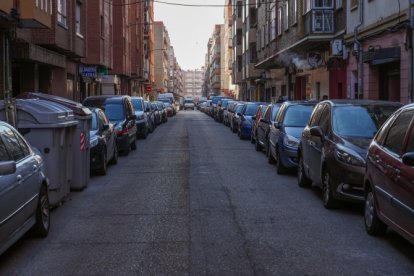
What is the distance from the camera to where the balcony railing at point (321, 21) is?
25.4m

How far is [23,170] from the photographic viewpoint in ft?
21.7

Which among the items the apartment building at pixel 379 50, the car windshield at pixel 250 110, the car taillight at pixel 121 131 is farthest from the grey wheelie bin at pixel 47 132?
the car windshield at pixel 250 110

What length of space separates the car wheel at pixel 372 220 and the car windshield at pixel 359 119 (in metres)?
2.09

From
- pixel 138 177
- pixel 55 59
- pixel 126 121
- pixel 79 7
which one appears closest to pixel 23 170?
pixel 138 177

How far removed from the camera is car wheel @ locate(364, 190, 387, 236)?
284 inches

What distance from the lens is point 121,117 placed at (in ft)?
61.3

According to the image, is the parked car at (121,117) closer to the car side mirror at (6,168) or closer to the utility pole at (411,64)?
the utility pole at (411,64)

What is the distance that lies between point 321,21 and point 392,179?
19.9 metres

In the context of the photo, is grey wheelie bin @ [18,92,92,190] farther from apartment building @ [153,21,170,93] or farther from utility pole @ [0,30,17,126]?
apartment building @ [153,21,170,93]

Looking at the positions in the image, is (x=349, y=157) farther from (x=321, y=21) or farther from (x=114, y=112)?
(x=321, y=21)

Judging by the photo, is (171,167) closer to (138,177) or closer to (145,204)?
(138,177)

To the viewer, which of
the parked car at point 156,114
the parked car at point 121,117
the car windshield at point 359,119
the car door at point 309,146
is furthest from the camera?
the parked car at point 156,114

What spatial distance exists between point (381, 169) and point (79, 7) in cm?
2556

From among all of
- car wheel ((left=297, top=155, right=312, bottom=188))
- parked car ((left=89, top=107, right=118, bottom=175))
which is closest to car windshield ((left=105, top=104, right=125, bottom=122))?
parked car ((left=89, top=107, right=118, bottom=175))
